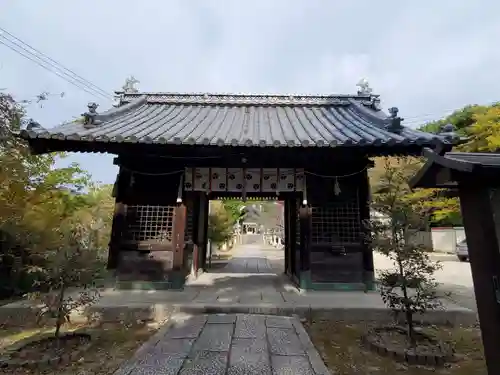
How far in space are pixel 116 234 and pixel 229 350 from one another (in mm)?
4644

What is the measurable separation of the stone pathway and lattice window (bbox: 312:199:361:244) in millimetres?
2763

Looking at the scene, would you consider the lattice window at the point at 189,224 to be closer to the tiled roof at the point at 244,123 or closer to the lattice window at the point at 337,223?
the tiled roof at the point at 244,123

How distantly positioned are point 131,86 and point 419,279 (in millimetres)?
10148

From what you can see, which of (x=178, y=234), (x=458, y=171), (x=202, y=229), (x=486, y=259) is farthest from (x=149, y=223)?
(x=486, y=259)

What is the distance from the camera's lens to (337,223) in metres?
7.56

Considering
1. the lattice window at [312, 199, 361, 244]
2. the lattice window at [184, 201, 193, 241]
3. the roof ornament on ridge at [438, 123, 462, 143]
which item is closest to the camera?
the roof ornament on ridge at [438, 123, 462, 143]

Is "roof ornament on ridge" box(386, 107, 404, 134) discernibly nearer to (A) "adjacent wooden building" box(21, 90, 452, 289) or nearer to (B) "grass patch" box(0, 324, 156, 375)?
(A) "adjacent wooden building" box(21, 90, 452, 289)

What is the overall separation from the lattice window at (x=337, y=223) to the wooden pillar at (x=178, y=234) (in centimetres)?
312

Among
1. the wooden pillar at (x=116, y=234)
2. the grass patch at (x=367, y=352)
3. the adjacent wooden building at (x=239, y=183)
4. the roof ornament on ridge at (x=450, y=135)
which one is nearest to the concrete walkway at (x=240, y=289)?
the adjacent wooden building at (x=239, y=183)

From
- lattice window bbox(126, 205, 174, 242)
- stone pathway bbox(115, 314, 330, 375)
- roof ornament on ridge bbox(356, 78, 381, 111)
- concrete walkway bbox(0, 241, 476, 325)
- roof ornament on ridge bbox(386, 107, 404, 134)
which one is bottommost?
stone pathway bbox(115, 314, 330, 375)

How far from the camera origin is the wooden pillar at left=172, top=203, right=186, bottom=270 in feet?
23.9

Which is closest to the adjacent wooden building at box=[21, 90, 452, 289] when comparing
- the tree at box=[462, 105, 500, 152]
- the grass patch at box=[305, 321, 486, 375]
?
the grass patch at box=[305, 321, 486, 375]

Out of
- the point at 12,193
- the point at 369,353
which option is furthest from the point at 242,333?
the point at 12,193

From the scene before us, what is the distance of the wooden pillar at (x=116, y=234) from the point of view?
730 centimetres
